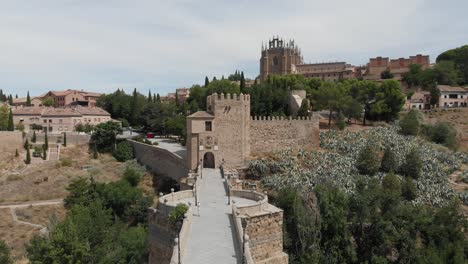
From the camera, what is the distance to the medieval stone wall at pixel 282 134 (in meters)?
31.7

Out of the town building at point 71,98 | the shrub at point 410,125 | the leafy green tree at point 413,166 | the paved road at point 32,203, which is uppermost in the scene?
the town building at point 71,98

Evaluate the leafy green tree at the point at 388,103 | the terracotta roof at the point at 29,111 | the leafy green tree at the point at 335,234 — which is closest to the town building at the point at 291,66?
the leafy green tree at the point at 388,103

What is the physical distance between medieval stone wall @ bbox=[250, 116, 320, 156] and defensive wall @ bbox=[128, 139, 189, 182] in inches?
254

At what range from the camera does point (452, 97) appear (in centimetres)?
5634

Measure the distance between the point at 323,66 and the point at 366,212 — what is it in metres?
65.2

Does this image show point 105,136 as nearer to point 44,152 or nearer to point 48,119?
point 44,152

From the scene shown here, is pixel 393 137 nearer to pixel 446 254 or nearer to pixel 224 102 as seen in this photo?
pixel 446 254

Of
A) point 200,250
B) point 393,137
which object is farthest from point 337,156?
point 200,250

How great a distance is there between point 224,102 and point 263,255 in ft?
51.2

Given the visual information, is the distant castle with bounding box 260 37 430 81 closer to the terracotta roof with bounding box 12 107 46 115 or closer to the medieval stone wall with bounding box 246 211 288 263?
the terracotta roof with bounding box 12 107 46 115

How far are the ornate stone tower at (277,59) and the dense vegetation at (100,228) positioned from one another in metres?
48.3

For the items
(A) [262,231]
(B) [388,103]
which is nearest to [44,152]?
(A) [262,231]

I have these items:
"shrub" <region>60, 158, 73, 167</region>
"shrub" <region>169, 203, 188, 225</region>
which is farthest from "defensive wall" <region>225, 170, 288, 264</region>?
"shrub" <region>60, 158, 73, 167</region>

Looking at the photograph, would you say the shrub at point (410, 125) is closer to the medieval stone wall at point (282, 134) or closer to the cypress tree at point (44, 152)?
the medieval stone wall at point (282, 134)
